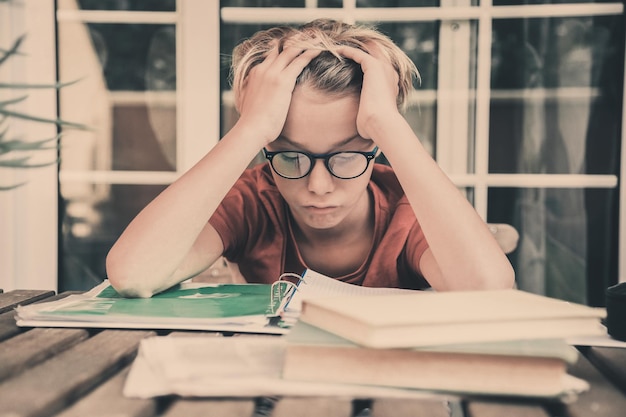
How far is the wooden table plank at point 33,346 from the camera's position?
2.19 feet

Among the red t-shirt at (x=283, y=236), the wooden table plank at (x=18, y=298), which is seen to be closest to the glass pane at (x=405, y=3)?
the red t-shirt at (x=283, y=236)

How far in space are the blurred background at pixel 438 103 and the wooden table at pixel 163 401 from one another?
1.85m

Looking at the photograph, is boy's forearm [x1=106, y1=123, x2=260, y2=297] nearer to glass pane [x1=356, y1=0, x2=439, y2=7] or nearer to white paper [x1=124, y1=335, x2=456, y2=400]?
white paper [x1=124, y1=335, x2=456, y2=400]

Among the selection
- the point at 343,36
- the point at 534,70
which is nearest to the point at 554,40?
the point at 534,70

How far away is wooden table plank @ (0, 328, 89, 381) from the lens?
67cm

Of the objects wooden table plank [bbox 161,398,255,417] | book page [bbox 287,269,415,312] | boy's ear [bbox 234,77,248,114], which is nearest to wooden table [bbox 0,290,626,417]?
wooden table plank [bbox 161,398,255,417]

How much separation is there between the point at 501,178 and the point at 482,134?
0.20 meters

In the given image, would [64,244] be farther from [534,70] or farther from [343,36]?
[534,70]

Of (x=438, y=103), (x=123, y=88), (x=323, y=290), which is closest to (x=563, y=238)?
(x=438, y=103)

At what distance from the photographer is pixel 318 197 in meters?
1.24

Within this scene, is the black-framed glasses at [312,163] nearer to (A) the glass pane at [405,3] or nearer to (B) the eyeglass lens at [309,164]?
(B) the eyeglass lens at [309,164]

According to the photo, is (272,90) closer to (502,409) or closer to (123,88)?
(502,409)

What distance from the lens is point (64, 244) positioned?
2.65m

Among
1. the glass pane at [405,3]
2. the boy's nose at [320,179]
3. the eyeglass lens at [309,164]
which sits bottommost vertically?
the boy's nose at [320,179]
